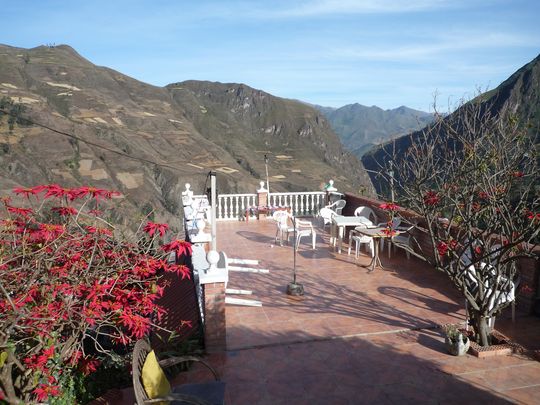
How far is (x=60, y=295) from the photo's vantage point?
10.8ft

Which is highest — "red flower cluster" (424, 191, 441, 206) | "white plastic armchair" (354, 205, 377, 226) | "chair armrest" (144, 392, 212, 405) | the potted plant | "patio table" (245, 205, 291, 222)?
"red flower cluster" (424, 191, 441, 206)

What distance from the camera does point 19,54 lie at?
8162 cm

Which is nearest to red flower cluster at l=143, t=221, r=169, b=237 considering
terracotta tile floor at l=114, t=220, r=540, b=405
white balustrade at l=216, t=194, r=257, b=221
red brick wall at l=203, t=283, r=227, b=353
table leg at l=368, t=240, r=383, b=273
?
red brick wall at l=203, t=283, r=227, b=353

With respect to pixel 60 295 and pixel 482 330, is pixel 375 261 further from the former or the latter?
pixel 60 295

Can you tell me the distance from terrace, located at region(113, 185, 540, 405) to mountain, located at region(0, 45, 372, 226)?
10.5m

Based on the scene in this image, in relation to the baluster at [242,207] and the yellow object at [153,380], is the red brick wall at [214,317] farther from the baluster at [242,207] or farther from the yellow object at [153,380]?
the baluster at [242,207]

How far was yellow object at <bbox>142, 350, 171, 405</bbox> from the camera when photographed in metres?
2.67

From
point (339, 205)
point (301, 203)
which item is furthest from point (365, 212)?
point (301, 203)

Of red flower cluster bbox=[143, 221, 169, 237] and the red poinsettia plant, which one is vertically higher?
red flower cluster bbox=[143, 221, 169, 237]

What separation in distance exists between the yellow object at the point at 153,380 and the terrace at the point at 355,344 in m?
0.95

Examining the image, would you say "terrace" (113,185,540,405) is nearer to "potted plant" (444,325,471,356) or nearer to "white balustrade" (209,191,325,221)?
"potted plant" (444,325,471,356)

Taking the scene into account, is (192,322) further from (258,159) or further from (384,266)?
(258,159)

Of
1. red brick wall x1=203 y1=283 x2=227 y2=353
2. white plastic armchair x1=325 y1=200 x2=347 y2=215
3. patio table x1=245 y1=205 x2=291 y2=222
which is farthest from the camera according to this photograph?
patio table x1=245 y1=205 x2=291 y2=222

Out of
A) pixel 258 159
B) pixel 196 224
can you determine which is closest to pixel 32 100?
pixel 258 159
